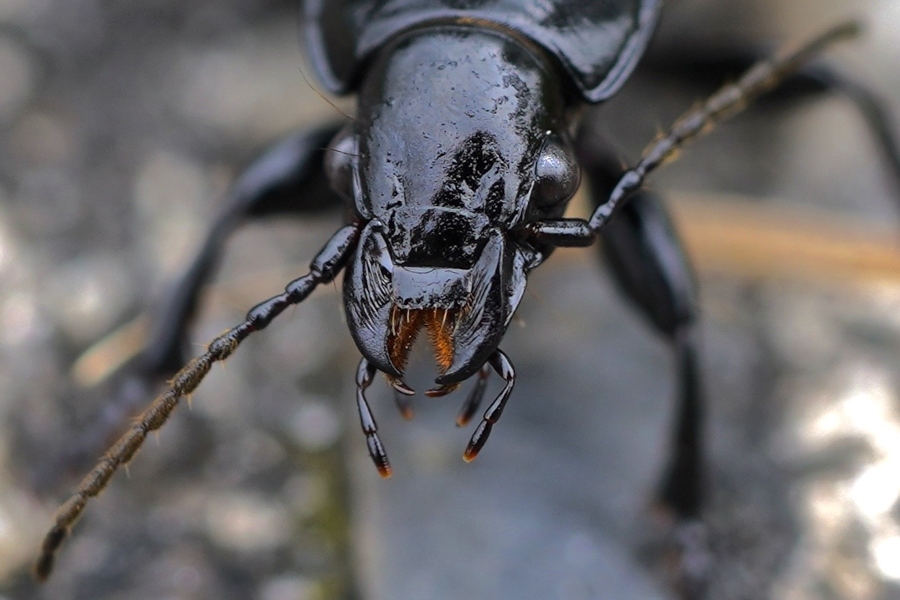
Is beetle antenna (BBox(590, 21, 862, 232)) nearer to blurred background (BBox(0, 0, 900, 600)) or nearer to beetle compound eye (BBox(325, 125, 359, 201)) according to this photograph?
blurred background (BBox(0, 0, 900, 600))

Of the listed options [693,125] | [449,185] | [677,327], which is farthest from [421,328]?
[677,327]

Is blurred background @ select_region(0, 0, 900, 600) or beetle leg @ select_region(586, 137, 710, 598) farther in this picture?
blurred background @ select_region(0, 0, 900, 600)

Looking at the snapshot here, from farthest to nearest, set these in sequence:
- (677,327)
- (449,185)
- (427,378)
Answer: (427,378) → (677,327) → (449,185)

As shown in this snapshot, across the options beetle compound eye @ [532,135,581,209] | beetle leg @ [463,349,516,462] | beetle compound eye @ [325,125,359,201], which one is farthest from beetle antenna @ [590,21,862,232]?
beetle compound eye @ [325,125,359,201]

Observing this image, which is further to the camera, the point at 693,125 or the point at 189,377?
the point at 693,125

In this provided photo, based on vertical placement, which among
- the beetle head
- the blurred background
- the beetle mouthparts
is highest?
the beetle head

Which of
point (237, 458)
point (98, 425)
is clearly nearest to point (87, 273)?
point (98, 425)

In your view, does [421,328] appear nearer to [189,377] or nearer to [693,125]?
[189,377]
